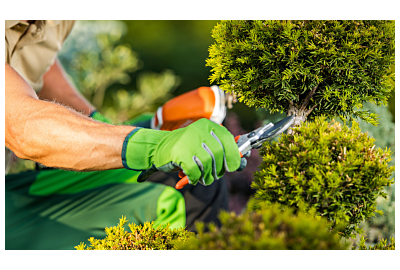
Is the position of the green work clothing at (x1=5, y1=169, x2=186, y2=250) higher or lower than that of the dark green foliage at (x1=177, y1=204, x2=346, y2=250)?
lower

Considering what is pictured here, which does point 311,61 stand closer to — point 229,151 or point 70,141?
point 229,151

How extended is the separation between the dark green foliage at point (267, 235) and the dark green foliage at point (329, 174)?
9.5 inches

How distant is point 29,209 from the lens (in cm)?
175

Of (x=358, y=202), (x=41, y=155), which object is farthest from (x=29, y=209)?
(x=358, y=202)

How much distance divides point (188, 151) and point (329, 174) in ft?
1.75

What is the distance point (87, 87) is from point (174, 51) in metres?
1.07

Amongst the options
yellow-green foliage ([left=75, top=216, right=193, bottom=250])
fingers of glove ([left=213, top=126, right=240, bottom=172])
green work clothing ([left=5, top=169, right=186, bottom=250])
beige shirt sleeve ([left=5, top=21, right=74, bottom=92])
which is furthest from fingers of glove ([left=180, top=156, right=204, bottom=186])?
beige shirt sleeve ([left=5, top=21, right=74, bottom=92])

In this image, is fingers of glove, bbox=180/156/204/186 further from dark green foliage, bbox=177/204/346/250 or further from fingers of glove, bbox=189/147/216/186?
dark green foliage, bbox=177/204/346/250

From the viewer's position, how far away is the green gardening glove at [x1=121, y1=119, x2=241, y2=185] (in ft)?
3.32

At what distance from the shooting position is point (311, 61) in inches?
44.6

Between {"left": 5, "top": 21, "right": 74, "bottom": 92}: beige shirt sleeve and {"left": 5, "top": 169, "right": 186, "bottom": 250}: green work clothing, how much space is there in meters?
0.73

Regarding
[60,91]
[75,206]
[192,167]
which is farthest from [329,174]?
[60,91]
